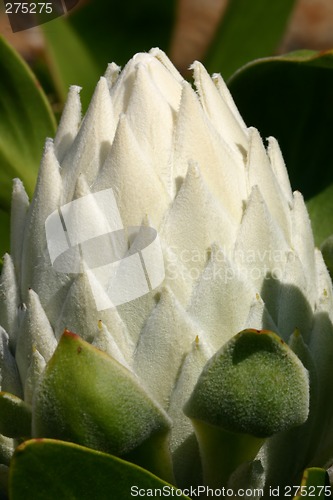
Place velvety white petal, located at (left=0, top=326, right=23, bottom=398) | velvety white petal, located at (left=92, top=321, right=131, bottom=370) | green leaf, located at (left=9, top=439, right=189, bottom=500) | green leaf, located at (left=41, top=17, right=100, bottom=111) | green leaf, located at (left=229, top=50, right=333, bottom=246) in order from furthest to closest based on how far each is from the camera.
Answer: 1. green leaf, located at (left=41, top=17, right=100, bottom=111)
2. green leaf, located at (left=229, top=50, right=333, bottom=246)
3. velvety white petal, located at (left=0, top=326, right=23, bottom=398)
4. velvety white petal, located at (left=92, top=321, right=131, bottom=370)
5. green leaf, located at (left=9, top=439, right=189, bottom=500)

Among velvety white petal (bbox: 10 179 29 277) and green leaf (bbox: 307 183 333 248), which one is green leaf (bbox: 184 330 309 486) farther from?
green leaf (bbox: 307 183 333 248)

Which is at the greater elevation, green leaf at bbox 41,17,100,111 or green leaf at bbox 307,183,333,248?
green leaf at bbox 41,17,100,111

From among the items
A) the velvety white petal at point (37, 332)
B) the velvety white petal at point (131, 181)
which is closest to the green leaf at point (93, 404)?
the velvety white petal at point (37, 332)

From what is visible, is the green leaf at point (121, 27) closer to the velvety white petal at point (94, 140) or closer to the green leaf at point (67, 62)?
the green leaf at point (67, 62)

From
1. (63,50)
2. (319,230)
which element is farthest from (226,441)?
(63,50)

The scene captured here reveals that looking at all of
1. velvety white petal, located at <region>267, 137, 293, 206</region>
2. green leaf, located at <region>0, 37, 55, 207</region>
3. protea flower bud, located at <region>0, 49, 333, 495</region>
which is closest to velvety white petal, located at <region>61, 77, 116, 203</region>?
protea flower bud, located at <region>0, 49, 333, 495</region>

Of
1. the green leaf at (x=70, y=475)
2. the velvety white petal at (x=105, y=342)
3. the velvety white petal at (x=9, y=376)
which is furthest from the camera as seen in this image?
the velvety white petal at (x=9, y=376)

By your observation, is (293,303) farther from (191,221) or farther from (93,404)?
(93,404)
